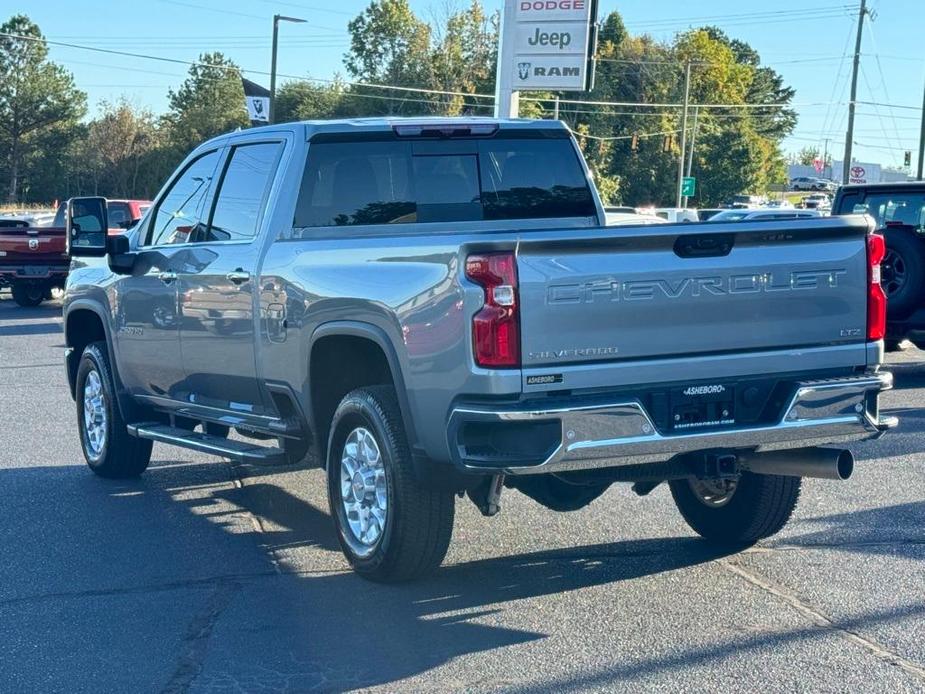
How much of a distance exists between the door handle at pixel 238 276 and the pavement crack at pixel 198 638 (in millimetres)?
1620

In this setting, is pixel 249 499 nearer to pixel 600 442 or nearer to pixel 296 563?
pixel 296 563

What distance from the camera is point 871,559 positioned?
6.51 meters

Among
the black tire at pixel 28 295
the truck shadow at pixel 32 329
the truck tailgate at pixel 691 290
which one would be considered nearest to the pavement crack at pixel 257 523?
the truck tailgate at pixel 691 290

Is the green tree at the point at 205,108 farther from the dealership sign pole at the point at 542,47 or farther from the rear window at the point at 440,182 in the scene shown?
the rear window at the point at 440,182

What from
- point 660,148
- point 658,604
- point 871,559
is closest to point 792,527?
point 871,559

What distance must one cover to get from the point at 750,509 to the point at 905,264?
723cm

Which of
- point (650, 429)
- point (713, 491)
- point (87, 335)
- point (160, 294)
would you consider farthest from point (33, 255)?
point (650, 429)

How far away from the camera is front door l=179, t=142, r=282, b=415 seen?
701cm

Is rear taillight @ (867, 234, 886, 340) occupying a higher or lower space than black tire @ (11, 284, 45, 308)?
higher

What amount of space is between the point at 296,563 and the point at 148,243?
2.87 meters

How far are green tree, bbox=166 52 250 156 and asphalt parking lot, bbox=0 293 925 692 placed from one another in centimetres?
6552

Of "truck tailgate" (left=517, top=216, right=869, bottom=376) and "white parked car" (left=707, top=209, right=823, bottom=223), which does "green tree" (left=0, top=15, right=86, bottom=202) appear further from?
"truck tailgate" (left=517, top=216, right=869, bottom=376)

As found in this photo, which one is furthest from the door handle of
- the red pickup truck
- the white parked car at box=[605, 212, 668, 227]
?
the red pickup truck

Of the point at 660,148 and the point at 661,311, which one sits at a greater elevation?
the point at 660,148
